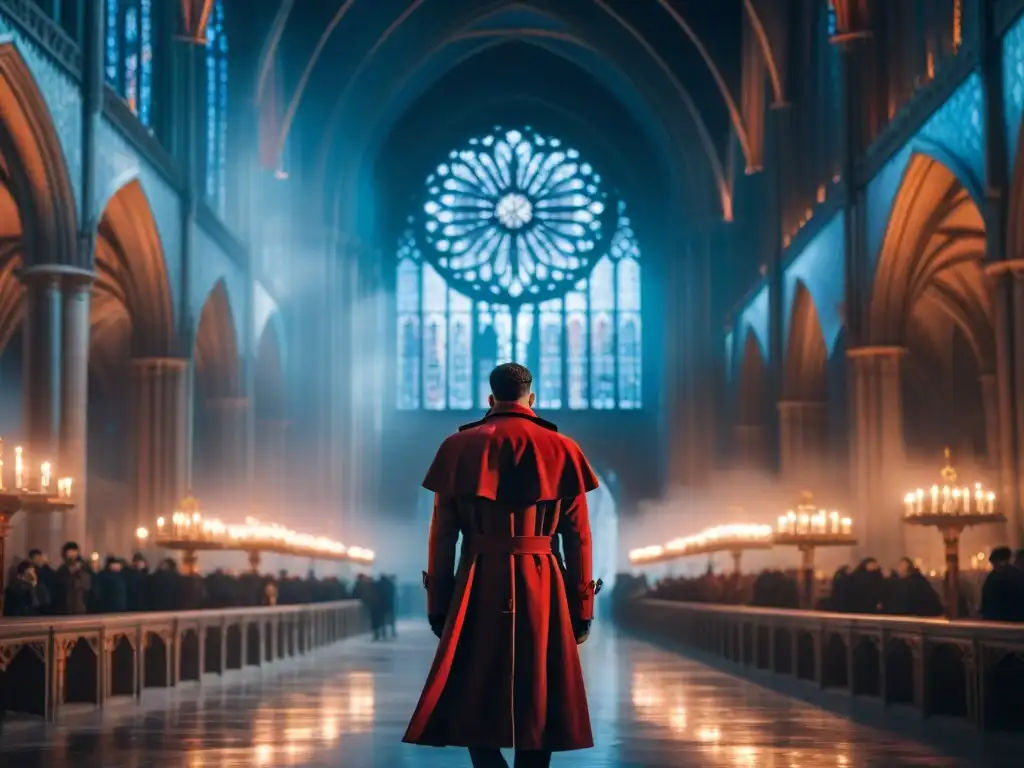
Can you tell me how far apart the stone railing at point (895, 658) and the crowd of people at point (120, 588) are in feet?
22.9

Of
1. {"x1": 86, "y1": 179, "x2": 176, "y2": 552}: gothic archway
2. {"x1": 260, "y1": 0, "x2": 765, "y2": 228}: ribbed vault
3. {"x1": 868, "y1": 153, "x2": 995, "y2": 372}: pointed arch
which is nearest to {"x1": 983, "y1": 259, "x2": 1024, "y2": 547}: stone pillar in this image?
{"x1": 868, "y1": 153, "x2": 995, "y2": 372}: pointed arch

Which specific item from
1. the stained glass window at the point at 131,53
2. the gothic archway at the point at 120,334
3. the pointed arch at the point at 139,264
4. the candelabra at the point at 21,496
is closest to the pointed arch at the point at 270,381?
the gothic archway at the point at 120,334

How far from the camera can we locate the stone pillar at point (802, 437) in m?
33.6

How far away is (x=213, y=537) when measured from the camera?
69.7ft

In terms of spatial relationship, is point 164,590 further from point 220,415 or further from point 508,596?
point 220,415

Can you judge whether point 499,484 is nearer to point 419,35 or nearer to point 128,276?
point 128,276

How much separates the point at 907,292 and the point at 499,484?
20.4 m

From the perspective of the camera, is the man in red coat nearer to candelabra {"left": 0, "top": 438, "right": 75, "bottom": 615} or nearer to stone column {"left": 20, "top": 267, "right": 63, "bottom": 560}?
candelabra {"left": 0, "top": 438, "right": 75, "bottom": 615}

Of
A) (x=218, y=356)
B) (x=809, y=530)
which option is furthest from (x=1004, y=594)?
(x=218, y=356)

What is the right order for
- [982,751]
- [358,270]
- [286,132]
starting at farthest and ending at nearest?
[358,270] → [286,132] → [982,751]

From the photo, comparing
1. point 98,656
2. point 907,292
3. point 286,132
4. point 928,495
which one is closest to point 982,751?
point 928,495

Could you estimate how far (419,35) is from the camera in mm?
43750

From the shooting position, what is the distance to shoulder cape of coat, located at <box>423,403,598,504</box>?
665 centimetres

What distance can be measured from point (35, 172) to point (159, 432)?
778 cm
